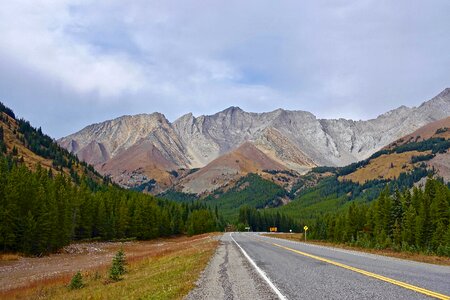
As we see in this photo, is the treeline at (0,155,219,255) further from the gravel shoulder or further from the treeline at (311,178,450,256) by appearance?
the treeline at (311,178,450,256)

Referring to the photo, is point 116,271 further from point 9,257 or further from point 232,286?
point 9,257

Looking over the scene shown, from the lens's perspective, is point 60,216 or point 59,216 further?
point 60,216

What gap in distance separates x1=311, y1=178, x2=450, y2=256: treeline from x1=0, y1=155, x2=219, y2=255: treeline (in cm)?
4945

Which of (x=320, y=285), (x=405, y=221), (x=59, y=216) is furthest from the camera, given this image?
(x=59, y=216)

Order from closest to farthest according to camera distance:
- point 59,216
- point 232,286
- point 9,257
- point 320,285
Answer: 1. point 320,285
2. point 232,286
3. point 9,257
4. point 59,216

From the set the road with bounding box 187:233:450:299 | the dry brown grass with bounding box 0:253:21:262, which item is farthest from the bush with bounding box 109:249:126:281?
the dry brown grass with bounding box 0:253:21:262

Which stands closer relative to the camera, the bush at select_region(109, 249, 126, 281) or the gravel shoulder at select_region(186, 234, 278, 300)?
the gravel shoulder at select_region(186, 234, 278, 300)

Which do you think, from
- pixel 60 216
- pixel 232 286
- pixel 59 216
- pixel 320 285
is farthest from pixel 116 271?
pixel 60 216

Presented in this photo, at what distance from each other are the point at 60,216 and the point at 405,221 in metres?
61.6

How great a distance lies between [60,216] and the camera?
7312 centimetres

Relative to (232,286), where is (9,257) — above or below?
below

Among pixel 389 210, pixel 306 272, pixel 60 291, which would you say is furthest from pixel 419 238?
pixel 60 291

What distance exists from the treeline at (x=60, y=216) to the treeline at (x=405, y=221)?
4945 centimetres

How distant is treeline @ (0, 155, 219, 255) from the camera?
59.6m
